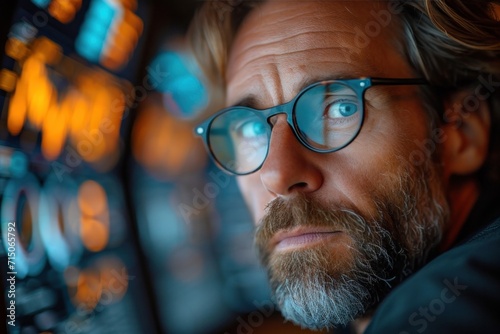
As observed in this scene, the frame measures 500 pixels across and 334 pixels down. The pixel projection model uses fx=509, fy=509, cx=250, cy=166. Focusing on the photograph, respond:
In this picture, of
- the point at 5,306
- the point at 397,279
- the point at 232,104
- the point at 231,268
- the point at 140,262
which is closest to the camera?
the point at 5,306

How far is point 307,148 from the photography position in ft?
3.41

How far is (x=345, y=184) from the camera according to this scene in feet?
3.38

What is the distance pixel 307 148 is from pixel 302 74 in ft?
0.51

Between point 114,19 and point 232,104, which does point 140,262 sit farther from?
point 114,19

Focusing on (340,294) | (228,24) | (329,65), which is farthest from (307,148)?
(228,24)

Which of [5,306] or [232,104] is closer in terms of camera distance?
[5,306]

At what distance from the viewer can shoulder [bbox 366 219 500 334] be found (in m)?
0.74

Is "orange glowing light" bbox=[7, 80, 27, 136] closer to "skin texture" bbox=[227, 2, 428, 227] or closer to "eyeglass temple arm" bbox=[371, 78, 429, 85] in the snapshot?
"skin texture" bbox=[227, 2, 428, 227]

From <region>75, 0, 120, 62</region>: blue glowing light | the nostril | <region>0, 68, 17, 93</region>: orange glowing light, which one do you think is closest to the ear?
the nostril

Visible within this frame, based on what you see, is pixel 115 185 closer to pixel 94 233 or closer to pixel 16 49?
pixel 94 233

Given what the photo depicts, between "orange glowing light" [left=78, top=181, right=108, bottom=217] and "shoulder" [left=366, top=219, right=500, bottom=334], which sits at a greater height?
"orange glowing light" [left=78, top=181, right=108, bottom=217]

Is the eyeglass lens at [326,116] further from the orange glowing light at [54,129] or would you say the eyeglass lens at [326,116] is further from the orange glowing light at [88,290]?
the orange glowing light at [88,290]

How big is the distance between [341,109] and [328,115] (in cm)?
3

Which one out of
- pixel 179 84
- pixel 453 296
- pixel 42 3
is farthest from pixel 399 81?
pixel 42 3
